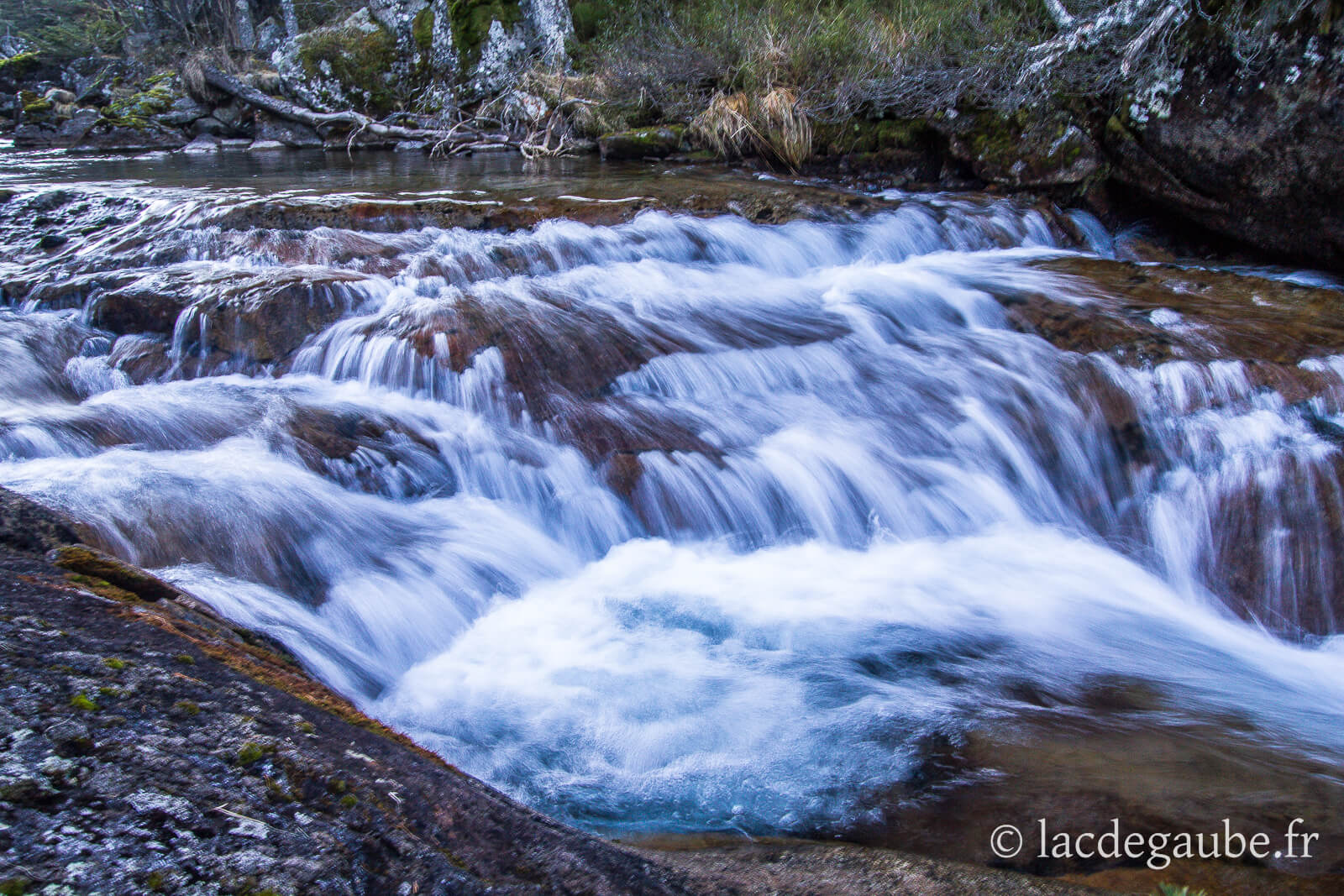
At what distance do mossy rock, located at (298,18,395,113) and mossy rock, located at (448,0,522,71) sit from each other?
4.62ft

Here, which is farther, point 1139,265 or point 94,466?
point 1139,265

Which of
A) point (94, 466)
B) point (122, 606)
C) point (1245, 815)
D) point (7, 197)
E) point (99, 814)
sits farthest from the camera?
point (7, 197)

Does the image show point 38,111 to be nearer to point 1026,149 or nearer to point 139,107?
point 139,107

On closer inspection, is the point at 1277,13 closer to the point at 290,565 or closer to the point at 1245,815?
the point at 1245,815

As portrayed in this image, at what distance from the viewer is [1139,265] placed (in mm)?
6824

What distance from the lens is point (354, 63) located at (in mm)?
15914

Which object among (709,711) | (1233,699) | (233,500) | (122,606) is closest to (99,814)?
(122,606)

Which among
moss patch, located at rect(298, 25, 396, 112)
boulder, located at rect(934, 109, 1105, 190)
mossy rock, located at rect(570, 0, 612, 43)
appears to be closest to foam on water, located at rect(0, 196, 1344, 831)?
boulder, located at rect(934, 109, 1105, 190)

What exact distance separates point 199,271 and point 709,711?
17.9ft

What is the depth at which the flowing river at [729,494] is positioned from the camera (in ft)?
9.59

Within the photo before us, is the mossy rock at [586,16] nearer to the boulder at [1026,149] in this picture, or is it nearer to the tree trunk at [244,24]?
the boulder at [1026,149]

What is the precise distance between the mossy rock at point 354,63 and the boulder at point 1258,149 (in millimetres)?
13059

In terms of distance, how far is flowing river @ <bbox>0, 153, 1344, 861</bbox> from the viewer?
115 inches

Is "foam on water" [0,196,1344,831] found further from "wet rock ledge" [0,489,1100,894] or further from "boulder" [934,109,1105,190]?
"boulder" [934,109,1105,190]
